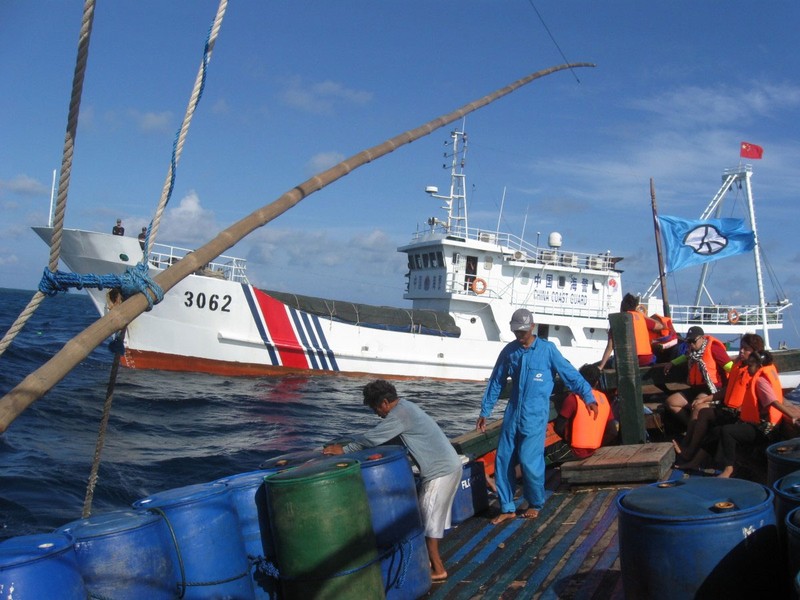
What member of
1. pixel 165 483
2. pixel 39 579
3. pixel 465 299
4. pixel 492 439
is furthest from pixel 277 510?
pixel 465 299

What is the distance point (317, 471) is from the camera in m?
3.60

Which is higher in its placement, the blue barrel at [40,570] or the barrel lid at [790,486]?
the barrel lid at [790,486]

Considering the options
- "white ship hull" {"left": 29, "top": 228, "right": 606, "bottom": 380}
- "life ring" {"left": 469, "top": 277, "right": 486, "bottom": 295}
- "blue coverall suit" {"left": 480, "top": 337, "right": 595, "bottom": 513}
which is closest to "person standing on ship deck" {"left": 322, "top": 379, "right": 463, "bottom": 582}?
"blue coverall suit" {"left": 480, "top": 337, "right": 595, "bottom": 513}

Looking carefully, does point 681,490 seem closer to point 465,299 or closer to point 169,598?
point 169,598

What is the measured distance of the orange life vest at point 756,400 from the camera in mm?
5605

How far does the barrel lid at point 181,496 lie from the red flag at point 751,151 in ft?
71.2

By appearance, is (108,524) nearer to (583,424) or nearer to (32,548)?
(32,548)

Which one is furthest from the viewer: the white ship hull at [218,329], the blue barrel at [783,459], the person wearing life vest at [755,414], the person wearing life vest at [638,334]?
the white ship hull at [218,329]

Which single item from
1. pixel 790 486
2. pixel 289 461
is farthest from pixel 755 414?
pixel 289 461

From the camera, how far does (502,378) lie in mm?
5547

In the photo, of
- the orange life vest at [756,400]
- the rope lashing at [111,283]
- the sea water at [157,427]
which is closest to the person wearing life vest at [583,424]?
the orange life vest at [756,400]

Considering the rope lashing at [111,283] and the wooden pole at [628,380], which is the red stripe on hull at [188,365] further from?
the rope lashing at [111,283]

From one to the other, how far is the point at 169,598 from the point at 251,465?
774 centimetres

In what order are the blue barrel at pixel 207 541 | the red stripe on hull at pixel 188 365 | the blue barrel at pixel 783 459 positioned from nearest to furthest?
the blue barrel at pixel 207 541 < the blue barrel at pixel 783 459 < the red stripe on hull at pixel 188 365
